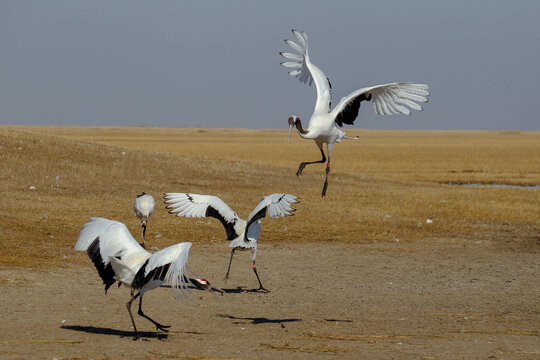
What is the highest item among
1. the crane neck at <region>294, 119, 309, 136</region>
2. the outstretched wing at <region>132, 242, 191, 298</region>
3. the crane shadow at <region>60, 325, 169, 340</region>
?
the crane neck at <region>294, 119, 309, 136</region>

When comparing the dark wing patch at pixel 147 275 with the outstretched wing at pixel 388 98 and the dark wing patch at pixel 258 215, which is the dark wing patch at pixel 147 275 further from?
the outstretched wing at pixel 388 98

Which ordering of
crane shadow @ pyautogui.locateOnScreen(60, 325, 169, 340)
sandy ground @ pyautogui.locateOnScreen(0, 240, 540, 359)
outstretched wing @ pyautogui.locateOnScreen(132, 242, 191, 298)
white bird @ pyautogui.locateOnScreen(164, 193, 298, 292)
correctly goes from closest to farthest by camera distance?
outstretched wing @ pyautogui.locateOnScreen(132, 242, 191, 298)
sandy ground @ pyautogui.locateOnScreen(0, 240, 540, 359)
crane shadow @ pyautogui.locateOnScreen(60, 325, 169, 340)
white bird @ pyautogui.locateOnScreen(164, 193, 298, 292)

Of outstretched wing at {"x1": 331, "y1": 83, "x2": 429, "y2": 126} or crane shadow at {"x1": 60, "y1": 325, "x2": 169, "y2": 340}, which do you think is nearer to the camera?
crane shadow at {"x1": 60, "y1": 325, "x2": 169, "y2": 340}

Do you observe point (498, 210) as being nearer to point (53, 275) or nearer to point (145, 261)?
point (53, 275)

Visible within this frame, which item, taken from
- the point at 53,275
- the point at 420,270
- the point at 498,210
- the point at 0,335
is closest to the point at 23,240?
the point at 53,275

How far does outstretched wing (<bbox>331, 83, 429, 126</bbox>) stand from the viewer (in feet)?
42.8

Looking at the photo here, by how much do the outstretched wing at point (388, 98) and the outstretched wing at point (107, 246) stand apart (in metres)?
5.17

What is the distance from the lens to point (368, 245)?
17672 millimetres

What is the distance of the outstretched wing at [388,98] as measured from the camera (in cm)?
1305

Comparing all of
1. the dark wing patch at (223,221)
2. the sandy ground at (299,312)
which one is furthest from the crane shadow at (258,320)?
the dark wing patch at (223,221)

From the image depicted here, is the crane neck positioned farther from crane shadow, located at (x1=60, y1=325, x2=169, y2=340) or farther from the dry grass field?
crane shadow, located at (x1=60, y1=325, x2=169, y2=340)

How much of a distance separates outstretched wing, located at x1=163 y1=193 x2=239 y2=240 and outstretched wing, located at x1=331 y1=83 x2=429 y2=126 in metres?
2.59

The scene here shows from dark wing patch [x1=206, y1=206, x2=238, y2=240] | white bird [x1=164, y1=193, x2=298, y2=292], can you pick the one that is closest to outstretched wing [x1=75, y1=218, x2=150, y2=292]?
white bird [x1=164, y1=193, x2=298, y2=292]

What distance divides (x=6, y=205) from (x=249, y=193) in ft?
26.8
